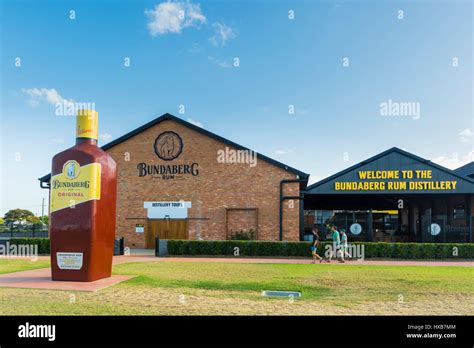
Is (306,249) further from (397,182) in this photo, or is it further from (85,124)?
(85,124)

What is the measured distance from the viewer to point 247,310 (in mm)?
7320

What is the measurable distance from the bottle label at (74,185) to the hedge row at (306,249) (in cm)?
999

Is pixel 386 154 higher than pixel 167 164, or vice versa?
pixel 386 154

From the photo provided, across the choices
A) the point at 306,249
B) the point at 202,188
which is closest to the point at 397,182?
the point at 306,249

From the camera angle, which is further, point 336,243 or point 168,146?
point 168,146

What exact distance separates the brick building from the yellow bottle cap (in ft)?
42.3

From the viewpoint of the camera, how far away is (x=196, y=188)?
23.9 metres

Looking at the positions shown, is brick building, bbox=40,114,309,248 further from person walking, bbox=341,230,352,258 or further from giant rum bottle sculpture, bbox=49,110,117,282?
giant rum bottle sculpture, bbox=49,110,117,282

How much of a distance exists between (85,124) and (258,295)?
257 inches

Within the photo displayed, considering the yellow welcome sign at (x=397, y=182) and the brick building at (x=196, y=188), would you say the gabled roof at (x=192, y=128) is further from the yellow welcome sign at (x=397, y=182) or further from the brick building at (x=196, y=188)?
the yellow welcome sign at (x=397, y=182)

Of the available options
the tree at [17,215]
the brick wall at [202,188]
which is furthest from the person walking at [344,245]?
the tree at [17,215]

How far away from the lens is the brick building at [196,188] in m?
23.2

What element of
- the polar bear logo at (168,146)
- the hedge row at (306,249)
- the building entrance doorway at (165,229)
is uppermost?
the polar bear logo at (168,146)
